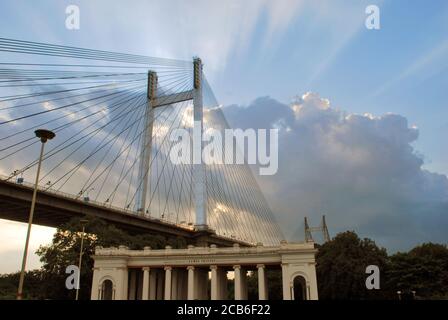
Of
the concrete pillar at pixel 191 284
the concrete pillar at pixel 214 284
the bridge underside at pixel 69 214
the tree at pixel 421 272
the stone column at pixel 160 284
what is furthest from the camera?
the bridge underside at pixel 69 214

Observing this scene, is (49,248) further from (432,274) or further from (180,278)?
(432,274)

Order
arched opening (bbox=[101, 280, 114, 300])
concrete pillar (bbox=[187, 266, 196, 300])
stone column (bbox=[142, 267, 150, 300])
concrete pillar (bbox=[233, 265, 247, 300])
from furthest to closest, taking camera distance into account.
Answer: arched opening (bbox=[101, 280, 114, 300]) → stone column (bbox=[142, 267, 150, 300]) → concrete pillar (bbox=[187, 266, 196, 300]) → concrete pillar (bbox=[233, 265, 247, 300])

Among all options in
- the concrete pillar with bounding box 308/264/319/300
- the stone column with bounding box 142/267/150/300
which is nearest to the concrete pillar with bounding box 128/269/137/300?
the stone column with bounding box 142/267/150/300

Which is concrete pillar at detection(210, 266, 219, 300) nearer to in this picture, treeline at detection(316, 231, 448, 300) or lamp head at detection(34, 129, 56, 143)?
treeline at detection(316, 231, 448, 300)

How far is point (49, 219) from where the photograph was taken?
3157 inches

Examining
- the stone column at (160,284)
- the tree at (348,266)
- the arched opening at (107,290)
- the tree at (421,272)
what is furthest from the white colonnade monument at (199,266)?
the tree at (421,272)

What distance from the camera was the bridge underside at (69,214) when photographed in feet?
208

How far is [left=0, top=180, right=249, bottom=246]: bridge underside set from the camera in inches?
2490

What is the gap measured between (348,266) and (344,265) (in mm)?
730

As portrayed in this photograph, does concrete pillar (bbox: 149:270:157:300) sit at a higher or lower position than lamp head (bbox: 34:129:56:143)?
lower

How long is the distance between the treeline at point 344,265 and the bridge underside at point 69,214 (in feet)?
28.2

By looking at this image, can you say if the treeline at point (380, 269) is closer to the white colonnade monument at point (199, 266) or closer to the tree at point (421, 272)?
the tree at point (421, 272)

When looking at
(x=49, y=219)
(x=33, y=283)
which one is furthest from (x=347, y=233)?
(x=33, y=283)
